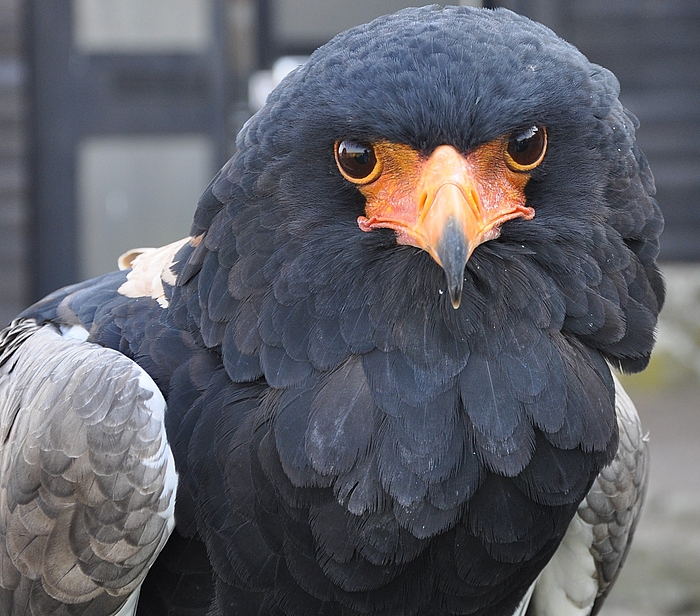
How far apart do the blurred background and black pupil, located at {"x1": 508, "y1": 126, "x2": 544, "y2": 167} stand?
3.57 metres

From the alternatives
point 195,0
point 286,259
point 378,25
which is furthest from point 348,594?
point 195,0

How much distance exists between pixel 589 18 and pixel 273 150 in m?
3.91

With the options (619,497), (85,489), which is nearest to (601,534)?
(619,497)

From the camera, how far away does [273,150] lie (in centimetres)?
198

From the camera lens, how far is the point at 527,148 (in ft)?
6.23

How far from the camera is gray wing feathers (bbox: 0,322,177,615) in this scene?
2045 millimetres

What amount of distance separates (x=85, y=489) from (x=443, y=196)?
35.3 inches

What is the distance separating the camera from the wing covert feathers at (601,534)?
8.07 feet

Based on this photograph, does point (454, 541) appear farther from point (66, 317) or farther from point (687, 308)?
point (687, 308)

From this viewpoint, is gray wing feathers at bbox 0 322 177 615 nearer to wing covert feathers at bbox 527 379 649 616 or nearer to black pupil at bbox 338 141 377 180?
black pupil at bbox 338 141 377 180

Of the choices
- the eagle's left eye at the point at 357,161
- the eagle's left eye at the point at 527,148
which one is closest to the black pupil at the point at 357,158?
the eagle's left eye at the point at 357,161

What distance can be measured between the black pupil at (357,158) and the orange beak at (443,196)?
21mm

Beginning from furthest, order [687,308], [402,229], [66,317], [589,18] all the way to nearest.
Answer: [687,308] → [589,18] → [66,317] → [402,229]

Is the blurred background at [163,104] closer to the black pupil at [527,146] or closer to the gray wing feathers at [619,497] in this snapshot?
the gray wing feathers at [619,497]
